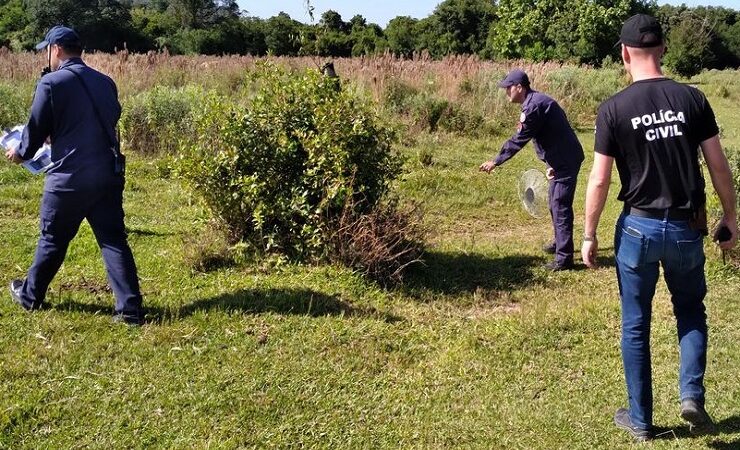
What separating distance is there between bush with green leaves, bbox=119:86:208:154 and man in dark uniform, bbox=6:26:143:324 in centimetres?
630

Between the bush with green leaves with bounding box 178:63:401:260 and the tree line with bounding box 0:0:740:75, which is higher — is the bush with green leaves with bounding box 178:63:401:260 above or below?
below

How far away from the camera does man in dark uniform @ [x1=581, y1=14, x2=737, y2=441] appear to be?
331cm

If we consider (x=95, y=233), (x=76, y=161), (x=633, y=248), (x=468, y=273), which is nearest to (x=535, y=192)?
(x=468, y=273)

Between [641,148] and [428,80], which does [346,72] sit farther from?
[641,148]

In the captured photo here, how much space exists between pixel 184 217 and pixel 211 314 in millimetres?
3166

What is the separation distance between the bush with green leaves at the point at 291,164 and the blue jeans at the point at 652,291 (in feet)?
9.12

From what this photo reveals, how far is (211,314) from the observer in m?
4.95

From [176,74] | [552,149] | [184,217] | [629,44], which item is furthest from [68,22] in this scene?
[629,44]

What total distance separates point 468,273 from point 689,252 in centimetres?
324

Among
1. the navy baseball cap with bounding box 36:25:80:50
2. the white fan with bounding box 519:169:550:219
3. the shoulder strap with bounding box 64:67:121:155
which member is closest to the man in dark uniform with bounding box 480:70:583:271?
the white fan with bounding box 519:169:550:219

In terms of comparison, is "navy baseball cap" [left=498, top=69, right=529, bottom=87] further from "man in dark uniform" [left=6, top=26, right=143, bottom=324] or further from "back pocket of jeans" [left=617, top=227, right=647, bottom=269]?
"man in dark uniform" [left=6, top=26, right=143, bottom=324]

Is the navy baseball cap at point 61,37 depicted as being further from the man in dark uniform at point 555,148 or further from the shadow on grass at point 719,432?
the shadow on grass at point 719,432

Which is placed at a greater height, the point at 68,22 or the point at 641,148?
the point at 68,22

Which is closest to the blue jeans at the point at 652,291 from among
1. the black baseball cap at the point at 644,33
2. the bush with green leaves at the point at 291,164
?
the black baseball cap at the point at 644,33
